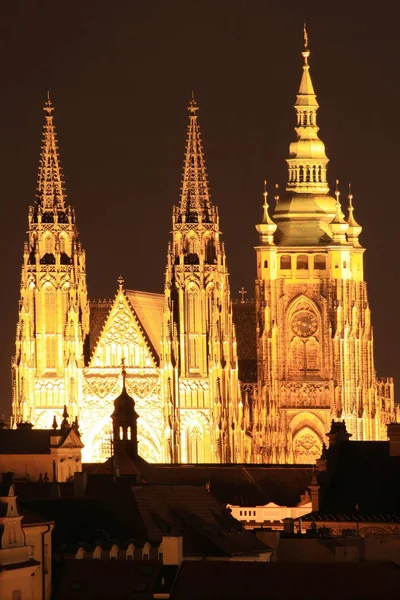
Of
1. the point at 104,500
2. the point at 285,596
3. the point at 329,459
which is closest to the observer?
the point at 285,596

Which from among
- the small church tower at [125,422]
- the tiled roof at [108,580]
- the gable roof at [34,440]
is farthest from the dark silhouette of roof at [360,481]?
the tiled roof at [108,580]

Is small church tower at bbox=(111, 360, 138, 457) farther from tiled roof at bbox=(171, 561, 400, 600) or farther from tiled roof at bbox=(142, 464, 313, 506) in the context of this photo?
tiled roof at bbox=(171, 561, 400, 600)

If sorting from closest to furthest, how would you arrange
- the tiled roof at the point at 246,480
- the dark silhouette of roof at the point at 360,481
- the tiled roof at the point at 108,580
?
the tiled roof at the point at 108,580, the dark silhouette of roof at the point at 360,481, the tiled roof at the point at 246,480

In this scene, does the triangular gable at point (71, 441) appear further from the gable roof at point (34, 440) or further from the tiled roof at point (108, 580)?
the tiled roof at point (108, 580)

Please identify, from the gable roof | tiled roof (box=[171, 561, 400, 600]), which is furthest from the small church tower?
tiled roof (box=[171, 561, 400, 600])

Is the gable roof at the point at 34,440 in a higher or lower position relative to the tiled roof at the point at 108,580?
higher

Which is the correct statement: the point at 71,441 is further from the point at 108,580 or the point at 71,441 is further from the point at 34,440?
the point at 108,580

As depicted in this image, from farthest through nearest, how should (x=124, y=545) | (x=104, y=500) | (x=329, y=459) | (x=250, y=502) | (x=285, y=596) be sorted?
(x=250, y=502)
(x=329, y=459)
(x=104, y=500)
(x=124, y=545)
(x=285, y=596)

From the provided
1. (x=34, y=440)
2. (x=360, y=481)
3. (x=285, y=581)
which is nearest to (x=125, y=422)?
(x=34, y=440)

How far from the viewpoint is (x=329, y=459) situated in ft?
529

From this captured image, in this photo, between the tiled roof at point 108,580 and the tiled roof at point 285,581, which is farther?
the tiled roof at point 108,580

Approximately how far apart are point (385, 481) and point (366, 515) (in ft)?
13.5

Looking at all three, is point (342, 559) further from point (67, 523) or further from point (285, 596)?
point (67, 523)

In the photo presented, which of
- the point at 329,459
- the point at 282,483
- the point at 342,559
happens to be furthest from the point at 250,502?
the point at 342,559
